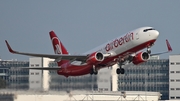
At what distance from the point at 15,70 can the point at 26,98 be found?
3799cm

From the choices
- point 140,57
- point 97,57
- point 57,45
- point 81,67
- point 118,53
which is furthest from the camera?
point 57,45

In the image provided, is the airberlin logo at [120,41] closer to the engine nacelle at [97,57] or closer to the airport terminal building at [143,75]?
the engine nacelle at [97,57]

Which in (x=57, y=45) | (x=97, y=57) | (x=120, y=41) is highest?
(x=57, y=45)

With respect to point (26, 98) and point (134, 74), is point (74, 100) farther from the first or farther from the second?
point (134, 74)

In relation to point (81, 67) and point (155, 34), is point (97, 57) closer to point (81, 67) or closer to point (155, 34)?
point (81, 67)

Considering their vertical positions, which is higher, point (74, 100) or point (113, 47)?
point (113, 47)

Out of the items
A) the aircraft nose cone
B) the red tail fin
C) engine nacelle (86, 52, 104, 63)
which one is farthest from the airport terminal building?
the aircraft nose cone

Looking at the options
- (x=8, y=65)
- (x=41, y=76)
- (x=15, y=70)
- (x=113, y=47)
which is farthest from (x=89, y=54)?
(x=8, y=65)

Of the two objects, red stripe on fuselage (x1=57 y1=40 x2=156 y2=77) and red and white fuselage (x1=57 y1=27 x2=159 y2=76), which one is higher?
red and white fuselage (x1=57 y1=27 x2=159 y2=76)

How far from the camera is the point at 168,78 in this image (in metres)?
130

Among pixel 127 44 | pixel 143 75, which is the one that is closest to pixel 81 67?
pixel 127 44

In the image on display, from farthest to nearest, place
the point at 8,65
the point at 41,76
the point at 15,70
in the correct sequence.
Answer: the point at 8,65, the point at 15,70, the point at 41,76

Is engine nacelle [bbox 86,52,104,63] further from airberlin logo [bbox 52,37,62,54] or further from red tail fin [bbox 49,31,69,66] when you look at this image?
airberlin logo [bbox 52,37,62,54]

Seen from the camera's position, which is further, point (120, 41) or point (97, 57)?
point (97, 57)
